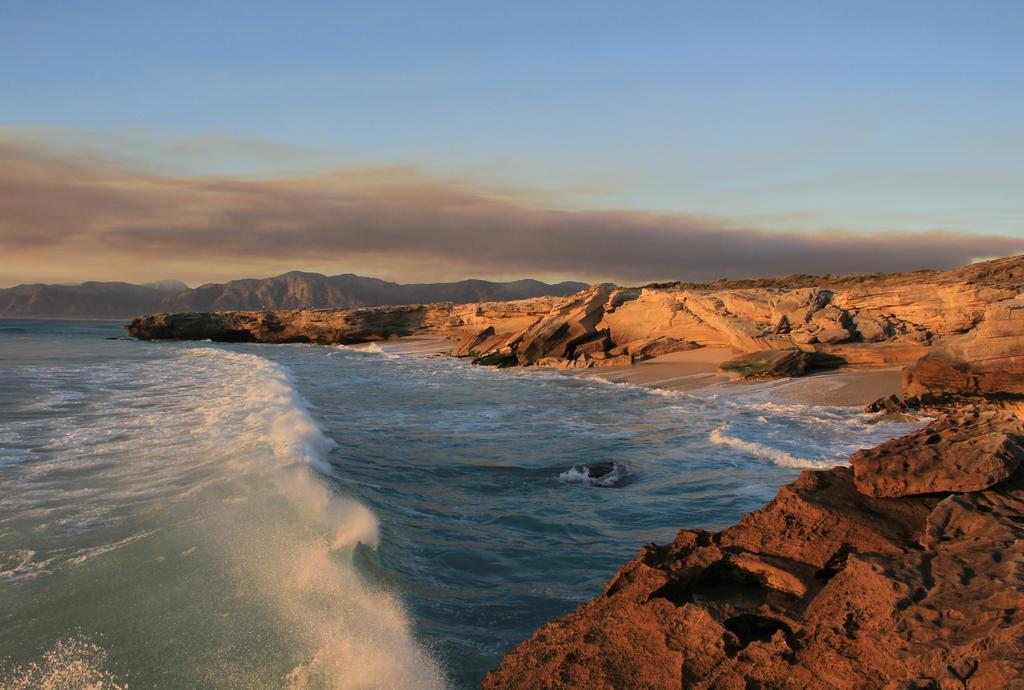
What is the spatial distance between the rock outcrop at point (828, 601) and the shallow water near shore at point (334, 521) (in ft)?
3.12

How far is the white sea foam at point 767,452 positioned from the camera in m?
8.18

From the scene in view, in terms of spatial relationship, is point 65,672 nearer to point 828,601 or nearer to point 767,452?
point 828,601

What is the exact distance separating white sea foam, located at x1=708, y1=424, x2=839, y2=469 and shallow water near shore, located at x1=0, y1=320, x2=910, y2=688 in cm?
6

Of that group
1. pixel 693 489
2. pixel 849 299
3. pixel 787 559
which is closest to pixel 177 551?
pixel 787 559

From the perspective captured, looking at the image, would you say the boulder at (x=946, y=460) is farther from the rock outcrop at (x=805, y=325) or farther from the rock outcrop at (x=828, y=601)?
the rock outcrop at (x=805, y=325)

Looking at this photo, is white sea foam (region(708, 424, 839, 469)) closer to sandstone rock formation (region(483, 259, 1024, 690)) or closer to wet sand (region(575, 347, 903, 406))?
sandstone rock formation (region(483, 259, 1024, 690))

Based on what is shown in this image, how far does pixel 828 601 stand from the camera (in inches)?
112

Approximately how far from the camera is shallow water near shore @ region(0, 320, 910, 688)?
361cm

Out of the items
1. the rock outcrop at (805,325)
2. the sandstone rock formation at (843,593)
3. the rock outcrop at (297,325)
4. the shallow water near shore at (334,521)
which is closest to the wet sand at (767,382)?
the rock outcrop at (805,325)

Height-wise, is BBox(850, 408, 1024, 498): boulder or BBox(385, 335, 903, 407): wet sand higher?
BBox(850, 408, 1024, 498): boulder

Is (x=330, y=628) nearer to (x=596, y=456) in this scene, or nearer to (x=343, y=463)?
(x=343, y=463)

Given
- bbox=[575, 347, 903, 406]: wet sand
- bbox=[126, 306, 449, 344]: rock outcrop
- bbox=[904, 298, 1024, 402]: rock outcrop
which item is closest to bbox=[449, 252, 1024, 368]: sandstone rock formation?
bbox=[904, 298, 1024, 402]: rock outcrop

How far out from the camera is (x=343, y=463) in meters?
8.49

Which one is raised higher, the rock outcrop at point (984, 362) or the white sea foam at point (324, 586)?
the rock outcrop at point (984, 362)
